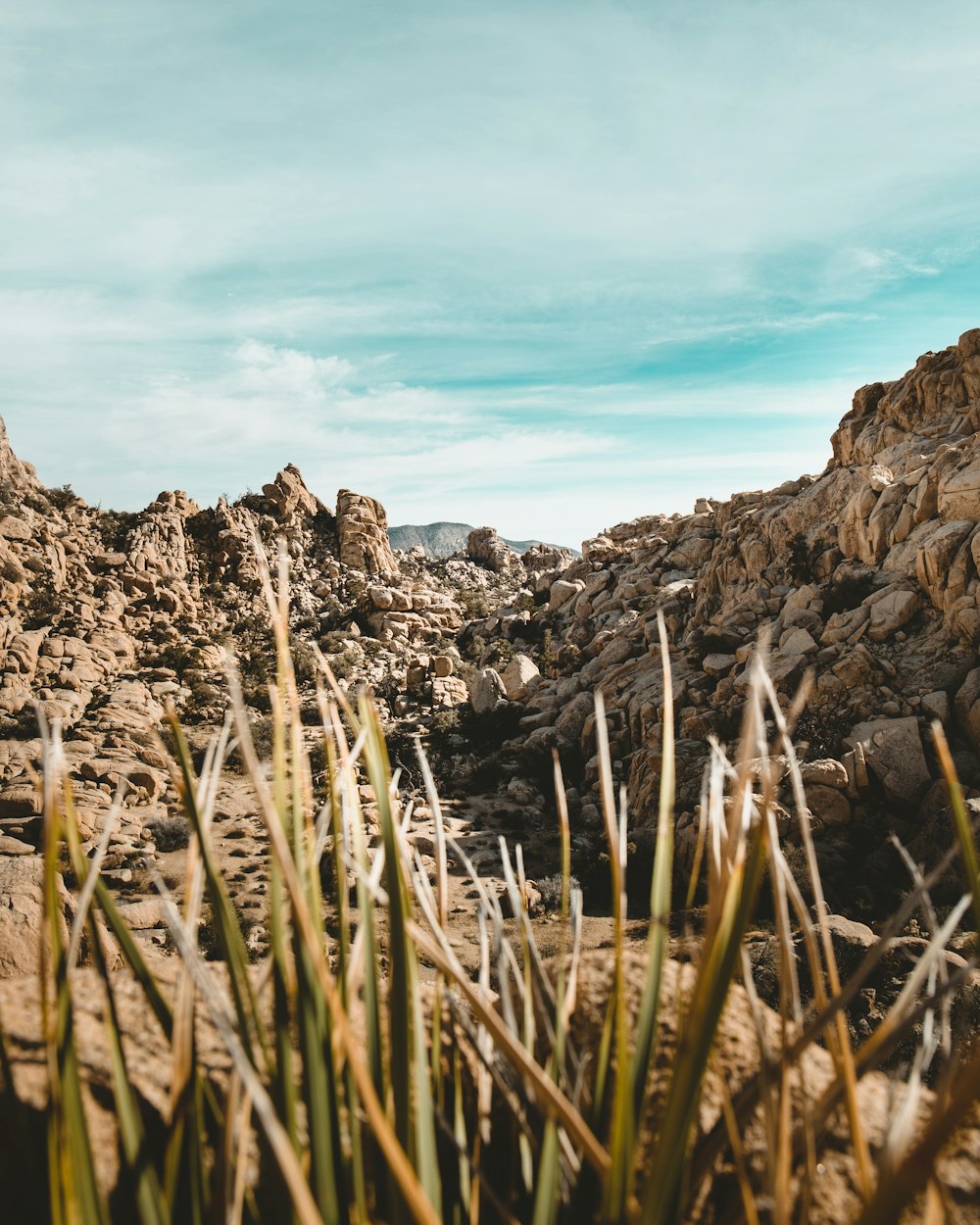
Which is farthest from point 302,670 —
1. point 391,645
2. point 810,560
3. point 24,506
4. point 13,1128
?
point 13,1128

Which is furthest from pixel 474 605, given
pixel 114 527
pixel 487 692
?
pixel 114 527

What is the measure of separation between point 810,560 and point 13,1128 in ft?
71.6

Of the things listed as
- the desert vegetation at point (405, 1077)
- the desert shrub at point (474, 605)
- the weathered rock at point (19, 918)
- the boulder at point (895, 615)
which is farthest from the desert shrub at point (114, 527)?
the desert vegetation at point (405, 1077)

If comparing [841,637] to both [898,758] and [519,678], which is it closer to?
[898,758]

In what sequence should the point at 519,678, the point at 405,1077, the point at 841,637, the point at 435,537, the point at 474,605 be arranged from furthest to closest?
the point at 435,537, the point at 474,605, the point at 519,678, the point at 841,637, the point at 405,1077

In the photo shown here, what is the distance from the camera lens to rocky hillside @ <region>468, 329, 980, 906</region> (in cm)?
1259

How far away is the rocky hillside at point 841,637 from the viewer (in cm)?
1259

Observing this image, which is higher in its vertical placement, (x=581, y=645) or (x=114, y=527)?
(x=114, y=527)

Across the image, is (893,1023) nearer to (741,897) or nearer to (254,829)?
(741,897)

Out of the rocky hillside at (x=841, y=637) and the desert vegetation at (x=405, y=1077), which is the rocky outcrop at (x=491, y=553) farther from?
the desert vegetation at (x=405, y=1077)

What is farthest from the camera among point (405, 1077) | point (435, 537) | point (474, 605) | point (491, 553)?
point (435, 537)

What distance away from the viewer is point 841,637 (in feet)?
52.2

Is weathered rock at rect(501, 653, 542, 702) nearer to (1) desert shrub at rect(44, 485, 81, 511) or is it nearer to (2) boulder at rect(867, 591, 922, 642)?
(2) boulder at rect(867, 591, 922, 642)

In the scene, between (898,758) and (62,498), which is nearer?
(898,758)
